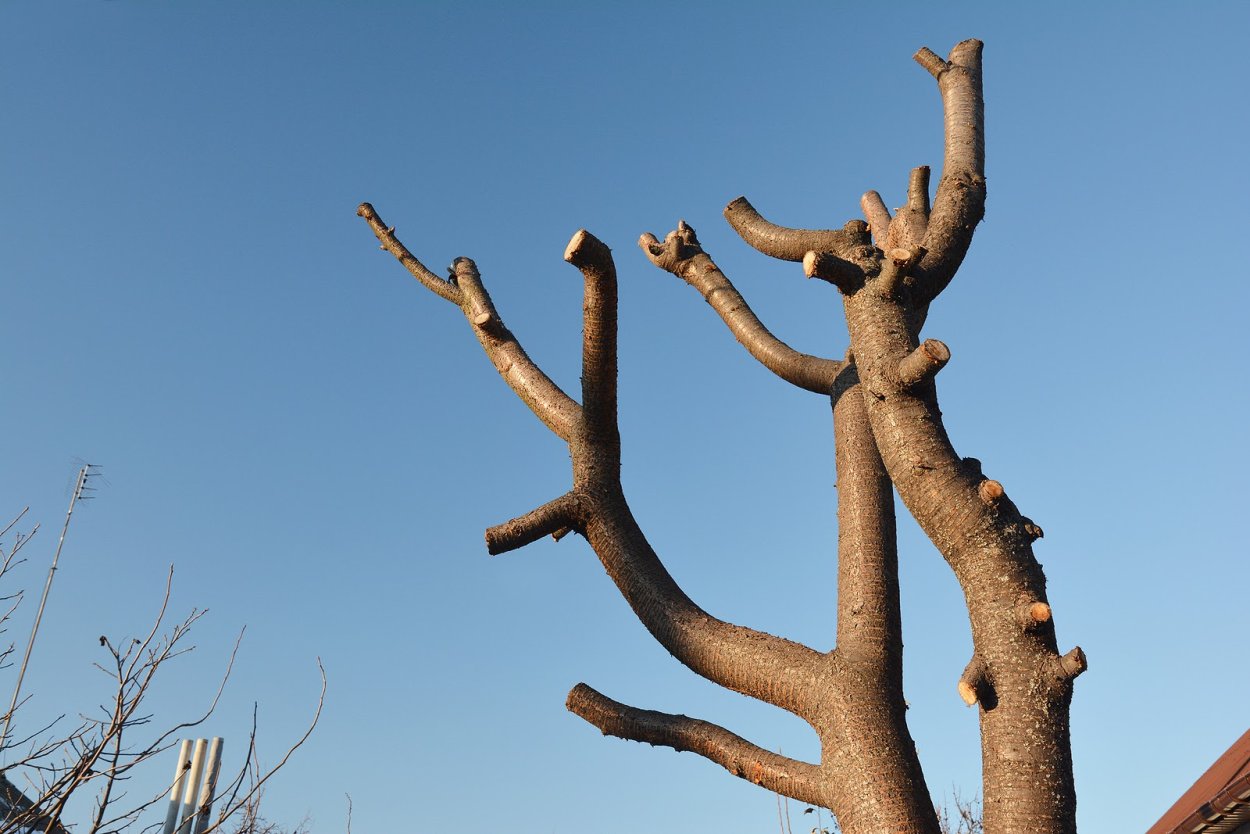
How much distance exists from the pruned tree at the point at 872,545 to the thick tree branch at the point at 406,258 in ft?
1.60

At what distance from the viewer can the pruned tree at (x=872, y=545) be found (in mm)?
2281

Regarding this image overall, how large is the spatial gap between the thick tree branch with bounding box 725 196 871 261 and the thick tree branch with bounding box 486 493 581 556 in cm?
110

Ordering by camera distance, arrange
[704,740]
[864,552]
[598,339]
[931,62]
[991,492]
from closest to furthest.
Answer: [991,492] < [704,740] < [864,552] < [598,339] < [931,62]

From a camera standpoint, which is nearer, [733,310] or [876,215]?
[733,310]

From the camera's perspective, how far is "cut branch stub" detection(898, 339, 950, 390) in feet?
8.29

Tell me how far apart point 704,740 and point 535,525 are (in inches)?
31.9

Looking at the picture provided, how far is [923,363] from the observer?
2.54 meters

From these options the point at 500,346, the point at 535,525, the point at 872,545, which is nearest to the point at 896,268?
the point at 872,545

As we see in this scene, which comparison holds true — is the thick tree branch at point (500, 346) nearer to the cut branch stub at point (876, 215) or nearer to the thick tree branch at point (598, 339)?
the thick tree branch at point (598, 339)

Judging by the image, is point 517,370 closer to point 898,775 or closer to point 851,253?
point 851,253

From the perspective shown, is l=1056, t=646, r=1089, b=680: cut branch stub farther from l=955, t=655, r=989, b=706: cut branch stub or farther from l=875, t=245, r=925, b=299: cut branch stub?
l=875, t=245, r=925, b=299: cut branch stub

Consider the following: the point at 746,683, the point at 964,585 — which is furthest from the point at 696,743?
the point at 964,585

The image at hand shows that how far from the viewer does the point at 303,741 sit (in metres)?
2.29

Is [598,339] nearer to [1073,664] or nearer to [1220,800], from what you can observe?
[1073,664]
